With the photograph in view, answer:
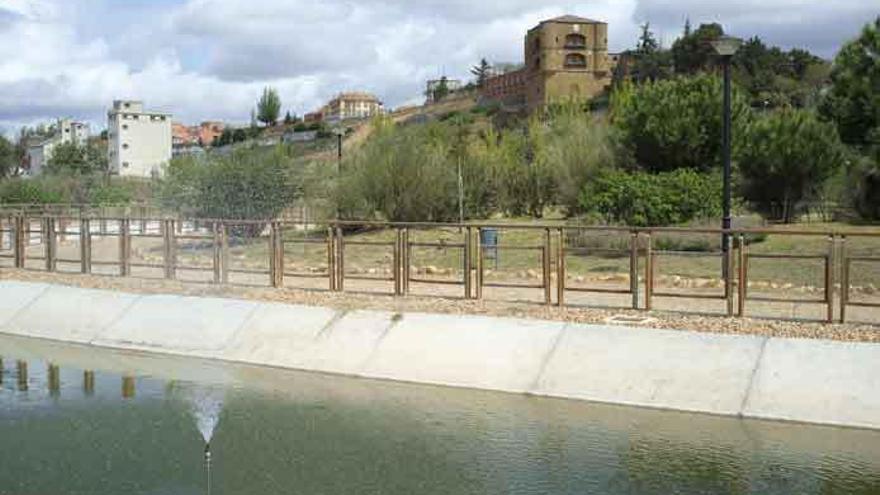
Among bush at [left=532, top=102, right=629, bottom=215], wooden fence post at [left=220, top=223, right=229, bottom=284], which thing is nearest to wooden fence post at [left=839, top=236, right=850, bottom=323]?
wooden fence post at [left=220, top=223, right=229, bottom=284]

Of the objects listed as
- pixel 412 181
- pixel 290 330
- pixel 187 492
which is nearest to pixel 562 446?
pixel 187 492

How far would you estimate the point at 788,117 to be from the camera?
1353 inches

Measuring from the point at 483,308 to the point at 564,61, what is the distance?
105106 mm

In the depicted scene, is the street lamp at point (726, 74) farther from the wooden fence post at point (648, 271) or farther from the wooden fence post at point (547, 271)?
the wooden fence post at point (547, 271)

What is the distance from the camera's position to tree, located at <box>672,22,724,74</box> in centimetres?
9462

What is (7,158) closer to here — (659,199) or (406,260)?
(659,199)

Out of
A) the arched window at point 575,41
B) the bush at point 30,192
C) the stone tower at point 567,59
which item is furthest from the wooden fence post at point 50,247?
the arched window at point 575,41

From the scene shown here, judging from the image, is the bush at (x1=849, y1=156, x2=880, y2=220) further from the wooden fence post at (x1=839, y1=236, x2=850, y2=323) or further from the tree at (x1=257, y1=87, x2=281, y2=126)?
the tree at (x1=257, y1=87, x2=281, y2=126)

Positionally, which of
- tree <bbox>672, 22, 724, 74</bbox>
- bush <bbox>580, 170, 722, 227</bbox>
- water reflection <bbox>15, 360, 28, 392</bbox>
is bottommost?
water reflection <bbox>15, 360, 28, 392</bbox>

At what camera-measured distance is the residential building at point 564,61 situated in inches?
4609

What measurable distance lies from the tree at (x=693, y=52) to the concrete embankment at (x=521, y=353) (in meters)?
82.0

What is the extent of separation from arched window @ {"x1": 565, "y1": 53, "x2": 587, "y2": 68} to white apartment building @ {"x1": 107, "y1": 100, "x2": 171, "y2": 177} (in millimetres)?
53168

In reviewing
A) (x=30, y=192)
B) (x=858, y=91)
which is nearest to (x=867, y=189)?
(x=858, y=91)

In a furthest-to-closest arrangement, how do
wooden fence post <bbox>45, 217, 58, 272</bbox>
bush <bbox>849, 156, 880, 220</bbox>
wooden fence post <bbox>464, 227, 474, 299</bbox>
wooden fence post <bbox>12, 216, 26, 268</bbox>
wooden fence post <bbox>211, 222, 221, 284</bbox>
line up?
bush <bbox>849, 156, 880, 220</bbox>, wooden fence post <bbox>12, 216, 26, 268</bbox>, wooden fence post <bbox>45, 217, 58, 272</bbox>, wooden fence post <bbox>211, 222, 221, 284</bbox>, wooden fence post <bbox>464, 227, 474, 299</bbox>
